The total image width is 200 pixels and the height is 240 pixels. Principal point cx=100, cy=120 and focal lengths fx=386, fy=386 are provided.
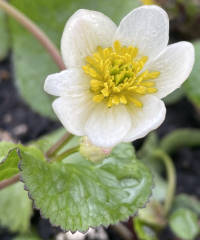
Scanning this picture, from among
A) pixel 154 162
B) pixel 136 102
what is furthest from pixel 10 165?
pixel 154 162

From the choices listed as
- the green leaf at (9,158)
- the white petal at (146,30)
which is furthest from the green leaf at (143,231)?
the white petal at (146,30)

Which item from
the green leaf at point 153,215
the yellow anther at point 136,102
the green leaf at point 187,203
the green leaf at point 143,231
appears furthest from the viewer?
the green leaf at point 187,203

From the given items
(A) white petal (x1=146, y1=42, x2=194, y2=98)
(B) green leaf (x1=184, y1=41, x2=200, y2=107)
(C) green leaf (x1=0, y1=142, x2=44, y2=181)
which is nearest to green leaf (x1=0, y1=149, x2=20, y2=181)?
(C) green leaf (x1=0, y1=142, x2=44, y2=181)

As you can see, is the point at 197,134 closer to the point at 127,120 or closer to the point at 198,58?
the point at 198,58

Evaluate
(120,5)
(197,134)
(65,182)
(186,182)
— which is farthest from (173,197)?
(120,5)

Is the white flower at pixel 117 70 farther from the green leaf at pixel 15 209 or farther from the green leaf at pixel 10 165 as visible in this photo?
the green leaf at pixel 15 209

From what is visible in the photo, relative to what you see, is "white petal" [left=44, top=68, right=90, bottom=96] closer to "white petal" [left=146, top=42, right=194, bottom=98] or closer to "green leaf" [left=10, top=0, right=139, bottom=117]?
"white petal" [left=146, top=42, right=194, bottom=98]

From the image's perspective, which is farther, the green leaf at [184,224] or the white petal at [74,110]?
the green leaf at [184,224]
